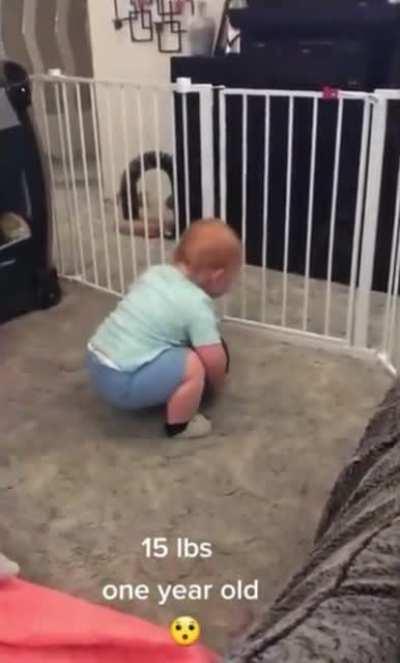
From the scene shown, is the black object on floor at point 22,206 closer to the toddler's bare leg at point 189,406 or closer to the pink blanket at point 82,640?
the toddler's bare leg at point 189,406

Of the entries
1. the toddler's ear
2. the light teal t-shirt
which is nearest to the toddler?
the light teal t-shirt

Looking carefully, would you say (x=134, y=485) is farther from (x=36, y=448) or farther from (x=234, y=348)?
(x=234, y=348)

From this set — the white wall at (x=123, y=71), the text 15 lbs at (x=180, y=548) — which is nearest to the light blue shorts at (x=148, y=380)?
the text 15 lbs at (x=180, y=548)

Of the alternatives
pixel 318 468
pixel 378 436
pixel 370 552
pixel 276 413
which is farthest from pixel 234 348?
pixel 370 552

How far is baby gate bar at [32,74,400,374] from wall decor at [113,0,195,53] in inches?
23.5

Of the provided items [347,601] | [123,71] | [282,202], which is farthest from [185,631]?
[123,71]

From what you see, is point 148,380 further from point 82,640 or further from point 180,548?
point 82,640

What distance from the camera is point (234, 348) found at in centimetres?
204

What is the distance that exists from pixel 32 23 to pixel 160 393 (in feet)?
8.85

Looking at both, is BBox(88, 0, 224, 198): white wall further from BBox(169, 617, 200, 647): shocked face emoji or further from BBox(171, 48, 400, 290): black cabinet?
BBox(169, 617, 200, 647): shocked face emoji

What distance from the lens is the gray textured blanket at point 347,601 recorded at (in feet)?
1.67

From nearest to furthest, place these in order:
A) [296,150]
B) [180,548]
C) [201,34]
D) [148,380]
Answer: [180,548] → [148,380] → [296,150] → [201,34]

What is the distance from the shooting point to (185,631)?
108 cm

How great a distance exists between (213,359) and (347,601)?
3.69 ft
